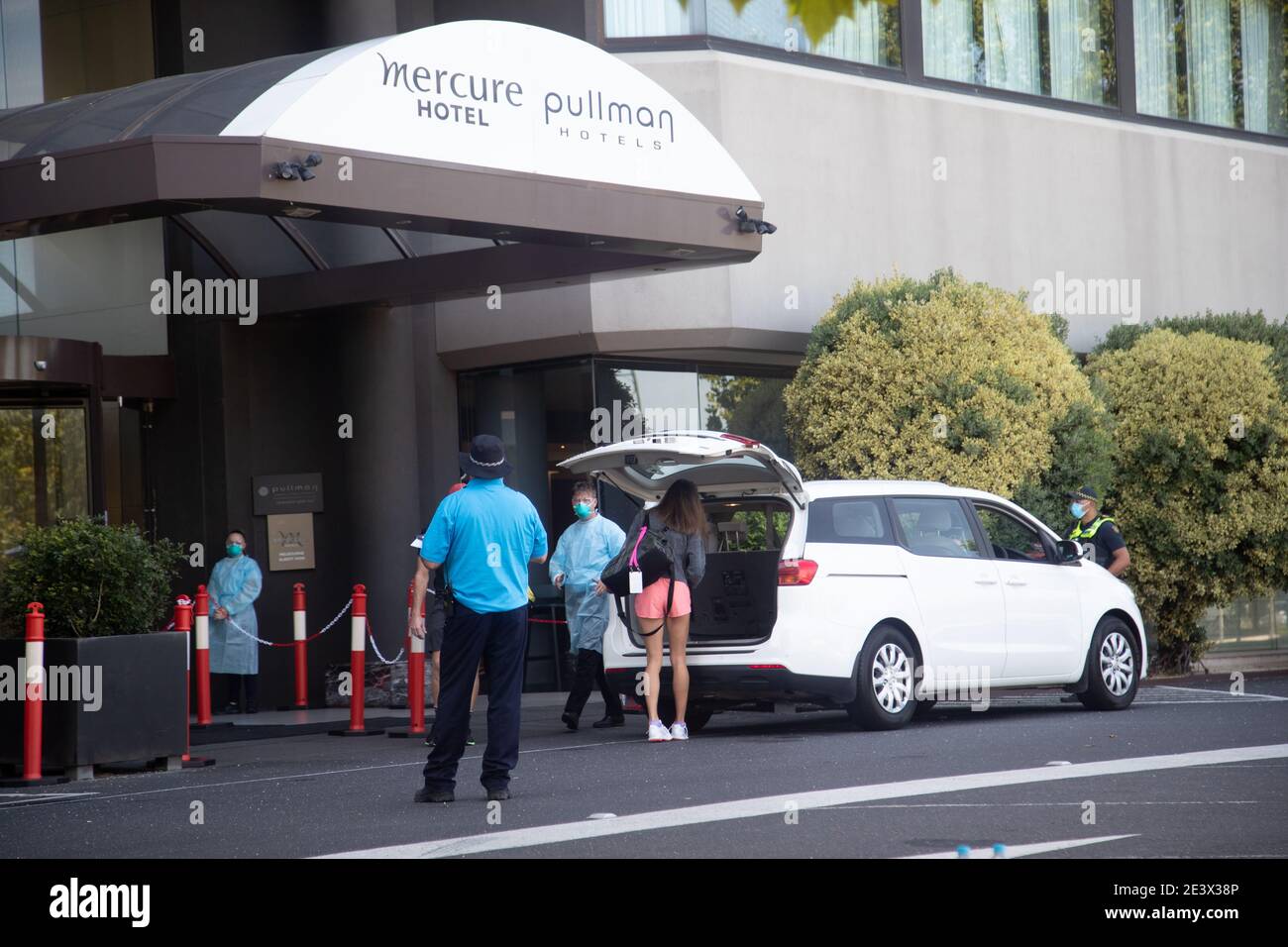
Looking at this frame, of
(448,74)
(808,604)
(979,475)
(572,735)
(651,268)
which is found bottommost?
(572,735)

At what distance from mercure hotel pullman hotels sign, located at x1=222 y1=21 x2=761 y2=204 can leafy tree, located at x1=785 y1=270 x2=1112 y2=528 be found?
2.76m

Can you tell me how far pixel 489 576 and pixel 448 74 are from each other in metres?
5.30

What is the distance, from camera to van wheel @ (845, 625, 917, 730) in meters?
11.8

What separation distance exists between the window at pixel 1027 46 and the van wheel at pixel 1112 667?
27.7 ft

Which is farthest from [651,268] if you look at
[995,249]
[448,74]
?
[995,249]

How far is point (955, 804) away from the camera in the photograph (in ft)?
26.7

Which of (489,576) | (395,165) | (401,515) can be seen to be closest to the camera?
(489,576)

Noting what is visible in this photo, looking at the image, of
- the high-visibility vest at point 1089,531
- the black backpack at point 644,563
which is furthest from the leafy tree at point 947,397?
the black backpack at point 644,563

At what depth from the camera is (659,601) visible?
38.5 ft

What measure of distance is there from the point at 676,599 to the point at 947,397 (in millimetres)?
5537

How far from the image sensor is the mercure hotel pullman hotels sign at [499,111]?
12180 millimetres

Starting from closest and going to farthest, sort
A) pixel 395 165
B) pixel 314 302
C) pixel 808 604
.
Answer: pixel 808 604 → pixel 395 165 → pixel 314 302

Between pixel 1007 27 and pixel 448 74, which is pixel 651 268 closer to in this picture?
pixel 448 74

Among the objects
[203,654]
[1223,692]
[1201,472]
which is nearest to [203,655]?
[203,654]
